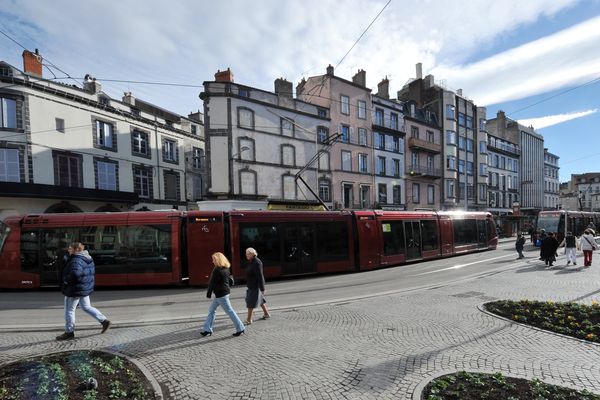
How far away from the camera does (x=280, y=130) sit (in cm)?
2462

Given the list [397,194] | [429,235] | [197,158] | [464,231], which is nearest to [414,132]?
[397,194]

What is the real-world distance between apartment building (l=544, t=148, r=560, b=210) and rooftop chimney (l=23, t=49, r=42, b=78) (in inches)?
2808

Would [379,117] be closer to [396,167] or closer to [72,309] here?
[396,167]

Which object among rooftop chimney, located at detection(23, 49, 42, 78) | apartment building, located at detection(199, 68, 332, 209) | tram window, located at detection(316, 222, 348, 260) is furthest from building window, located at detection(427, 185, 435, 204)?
rooftop chimney, located at detection(23, 49, 42, 78)

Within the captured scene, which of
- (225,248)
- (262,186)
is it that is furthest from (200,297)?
→ (262,186)

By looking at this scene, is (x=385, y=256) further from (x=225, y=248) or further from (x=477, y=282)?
(x=225, y=248)

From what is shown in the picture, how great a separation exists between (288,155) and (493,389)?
74.5 ft

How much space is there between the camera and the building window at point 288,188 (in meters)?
24.8

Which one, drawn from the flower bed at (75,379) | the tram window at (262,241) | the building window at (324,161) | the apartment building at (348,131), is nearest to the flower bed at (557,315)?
the flower bed at (75,379)

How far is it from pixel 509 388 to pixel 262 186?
20.9 metres

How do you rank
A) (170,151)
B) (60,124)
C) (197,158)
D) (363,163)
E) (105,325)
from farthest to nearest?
(197,158) → (363,163) → (170,151) → (60,124) → (105,325)

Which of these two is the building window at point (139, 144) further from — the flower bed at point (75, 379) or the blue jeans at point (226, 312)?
the flower bed at point (75, 379)

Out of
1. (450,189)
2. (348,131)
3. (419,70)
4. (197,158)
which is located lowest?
(450,189)

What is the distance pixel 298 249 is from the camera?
12.0 m
